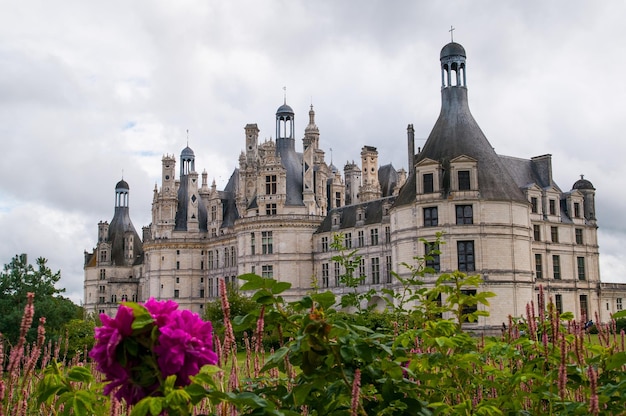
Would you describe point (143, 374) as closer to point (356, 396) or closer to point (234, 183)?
point (356, 396)

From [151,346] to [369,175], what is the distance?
195 ft

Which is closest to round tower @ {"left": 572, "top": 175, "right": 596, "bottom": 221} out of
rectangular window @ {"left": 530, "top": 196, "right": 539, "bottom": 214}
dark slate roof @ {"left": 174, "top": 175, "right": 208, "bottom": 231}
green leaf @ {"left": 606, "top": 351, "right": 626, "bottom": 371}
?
rectangular window @ {"left": 530, "top": 196, "right": 539, "bottom": 214}

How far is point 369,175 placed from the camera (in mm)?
62188

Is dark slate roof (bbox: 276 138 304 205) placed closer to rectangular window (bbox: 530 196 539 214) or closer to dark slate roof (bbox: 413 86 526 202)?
dark slate roof (bbox: 413 86 526 202)

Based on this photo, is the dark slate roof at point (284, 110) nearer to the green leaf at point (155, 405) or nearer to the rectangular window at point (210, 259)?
the rectangular window at point (210, 259)

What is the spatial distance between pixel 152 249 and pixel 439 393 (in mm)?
65375

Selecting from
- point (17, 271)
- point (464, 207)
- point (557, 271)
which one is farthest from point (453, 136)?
point (17, 271)

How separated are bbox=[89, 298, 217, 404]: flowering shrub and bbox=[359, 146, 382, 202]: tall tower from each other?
2282 inches

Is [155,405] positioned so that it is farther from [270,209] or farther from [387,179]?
[387,179]

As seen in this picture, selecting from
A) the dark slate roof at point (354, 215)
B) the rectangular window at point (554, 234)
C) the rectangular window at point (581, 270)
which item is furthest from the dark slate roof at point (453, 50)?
the rectangular window at point (581, 270)

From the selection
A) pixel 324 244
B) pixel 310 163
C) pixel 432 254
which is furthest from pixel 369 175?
pixel 432 254

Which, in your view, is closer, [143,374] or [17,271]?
[143,374]

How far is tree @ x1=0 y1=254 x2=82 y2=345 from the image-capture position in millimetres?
23562

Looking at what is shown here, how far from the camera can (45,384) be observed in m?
4.10
